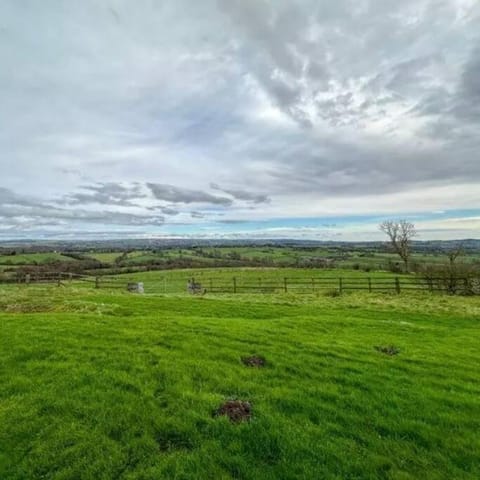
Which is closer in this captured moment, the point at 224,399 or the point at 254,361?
the point at 224,399

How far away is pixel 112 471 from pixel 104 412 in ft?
5.36

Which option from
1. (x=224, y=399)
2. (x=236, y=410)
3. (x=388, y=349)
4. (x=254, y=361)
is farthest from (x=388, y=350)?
(x=236, y=410)

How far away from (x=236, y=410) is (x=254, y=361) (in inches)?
108

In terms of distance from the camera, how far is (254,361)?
9.68 metres

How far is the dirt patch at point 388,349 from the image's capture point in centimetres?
1120

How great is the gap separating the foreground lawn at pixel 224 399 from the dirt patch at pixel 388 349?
226mm

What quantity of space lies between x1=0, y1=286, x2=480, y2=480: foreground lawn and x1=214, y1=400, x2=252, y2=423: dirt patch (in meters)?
0.17

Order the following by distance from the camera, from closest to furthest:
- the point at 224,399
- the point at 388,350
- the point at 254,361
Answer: the point at 224,399 < the point at 254,361 < the point at 388,350

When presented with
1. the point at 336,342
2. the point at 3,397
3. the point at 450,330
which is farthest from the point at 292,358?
the point at 450,330

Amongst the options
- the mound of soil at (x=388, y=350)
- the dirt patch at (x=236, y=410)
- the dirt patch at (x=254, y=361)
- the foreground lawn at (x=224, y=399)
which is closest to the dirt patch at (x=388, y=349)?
the mound of soil at (x=388, y=350)

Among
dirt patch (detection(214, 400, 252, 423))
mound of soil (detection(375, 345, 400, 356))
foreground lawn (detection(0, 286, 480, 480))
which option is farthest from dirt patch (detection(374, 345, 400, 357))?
dirt patch (detection(214, 400, 252, 423))

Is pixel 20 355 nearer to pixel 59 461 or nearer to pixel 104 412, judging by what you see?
pixel 104 412

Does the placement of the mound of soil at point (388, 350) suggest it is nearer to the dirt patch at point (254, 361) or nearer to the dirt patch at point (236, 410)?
the dirt patch at point (254, 361)

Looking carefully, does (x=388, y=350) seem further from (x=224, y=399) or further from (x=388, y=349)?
(x=224, y=399)
